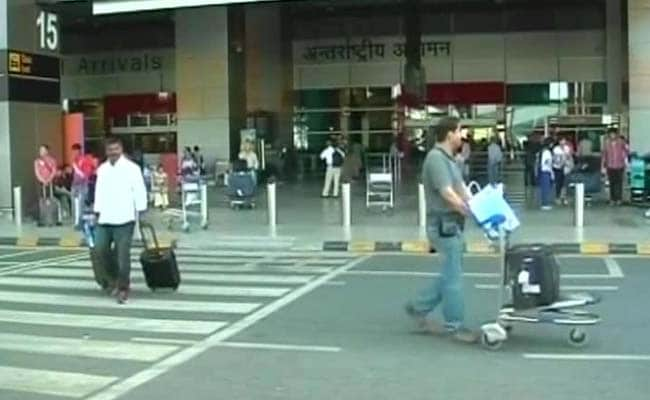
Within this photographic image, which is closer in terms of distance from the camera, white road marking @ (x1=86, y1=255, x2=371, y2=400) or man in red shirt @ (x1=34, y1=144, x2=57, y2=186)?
white road marking @ (x1=86, y1=255, x2=371, y2=400)

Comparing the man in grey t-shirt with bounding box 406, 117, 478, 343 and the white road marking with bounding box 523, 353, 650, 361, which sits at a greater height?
the man in grey t-shirt with bounding box 406, 117, 478, 343

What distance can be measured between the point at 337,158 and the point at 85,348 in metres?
20.6

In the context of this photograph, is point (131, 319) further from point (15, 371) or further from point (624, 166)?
point (624, 166)

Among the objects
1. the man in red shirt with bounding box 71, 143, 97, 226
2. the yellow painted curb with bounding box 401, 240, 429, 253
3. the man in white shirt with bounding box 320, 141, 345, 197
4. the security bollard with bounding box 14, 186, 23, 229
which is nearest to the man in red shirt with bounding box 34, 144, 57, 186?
the security bollard with bounding box 14, 186, 23, 229

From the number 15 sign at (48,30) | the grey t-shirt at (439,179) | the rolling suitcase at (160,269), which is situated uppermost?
the number 15 sign at (48,30)

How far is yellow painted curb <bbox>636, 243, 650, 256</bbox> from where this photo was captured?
16891 mm

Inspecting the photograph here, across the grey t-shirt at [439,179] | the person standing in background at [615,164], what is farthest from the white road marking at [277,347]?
the person standing in background at [615,164]

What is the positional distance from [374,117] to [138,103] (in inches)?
390

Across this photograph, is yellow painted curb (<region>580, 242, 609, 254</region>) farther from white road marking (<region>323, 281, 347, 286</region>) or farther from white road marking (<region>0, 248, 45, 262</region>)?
white road marking (<region>0, 248, 45, 262</region>)

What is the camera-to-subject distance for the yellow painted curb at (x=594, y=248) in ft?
56.0

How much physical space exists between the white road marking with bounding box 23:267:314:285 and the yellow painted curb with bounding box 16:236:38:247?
4964mm

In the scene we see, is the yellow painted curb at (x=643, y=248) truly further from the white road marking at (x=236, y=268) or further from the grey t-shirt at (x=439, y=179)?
the grey t-shirt at (x=439, y=179)

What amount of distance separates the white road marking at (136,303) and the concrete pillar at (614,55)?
32135mm

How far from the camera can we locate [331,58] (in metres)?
45.7
